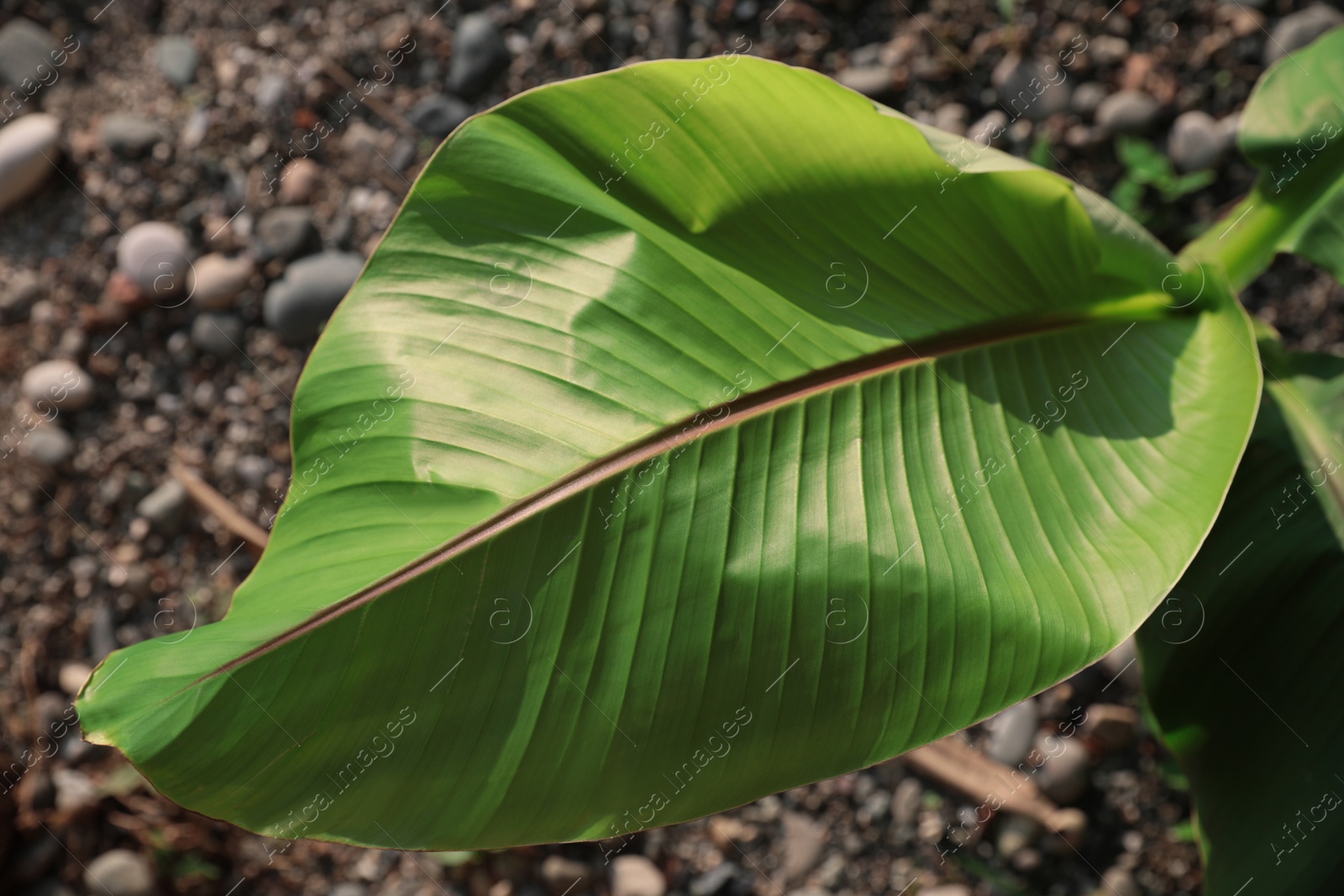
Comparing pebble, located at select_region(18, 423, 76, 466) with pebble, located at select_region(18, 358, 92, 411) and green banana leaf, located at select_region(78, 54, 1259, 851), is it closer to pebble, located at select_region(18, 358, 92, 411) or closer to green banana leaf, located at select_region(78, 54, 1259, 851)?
pebble, located at select_region(18, 358, 92, 411)

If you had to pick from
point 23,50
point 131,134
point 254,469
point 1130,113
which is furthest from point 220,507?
point 1130,113

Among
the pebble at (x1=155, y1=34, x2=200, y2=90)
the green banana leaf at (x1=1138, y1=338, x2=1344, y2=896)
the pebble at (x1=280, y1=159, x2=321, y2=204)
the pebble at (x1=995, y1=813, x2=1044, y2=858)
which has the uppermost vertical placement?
the pebble at (x1=155, y1=34, x2=200, y2=90)

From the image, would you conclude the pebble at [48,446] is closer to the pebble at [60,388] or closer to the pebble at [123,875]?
the pebble at [60,388]

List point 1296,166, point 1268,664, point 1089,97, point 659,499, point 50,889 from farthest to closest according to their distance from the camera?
point 50,889, point 1089,97, point 1296,166, point 1268,664, point 659,499

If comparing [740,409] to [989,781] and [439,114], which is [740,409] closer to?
[989,781]

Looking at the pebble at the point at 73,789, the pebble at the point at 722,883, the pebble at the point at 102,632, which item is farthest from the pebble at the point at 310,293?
the pebble at the point at 722,883

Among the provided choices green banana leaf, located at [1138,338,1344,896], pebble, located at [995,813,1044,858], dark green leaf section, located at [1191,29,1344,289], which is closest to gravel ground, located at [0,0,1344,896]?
pebble, located at [995,813,1044,858]

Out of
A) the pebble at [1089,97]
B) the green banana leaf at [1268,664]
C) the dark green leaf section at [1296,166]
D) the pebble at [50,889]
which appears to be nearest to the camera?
the green banana leaf at [1268,664]
